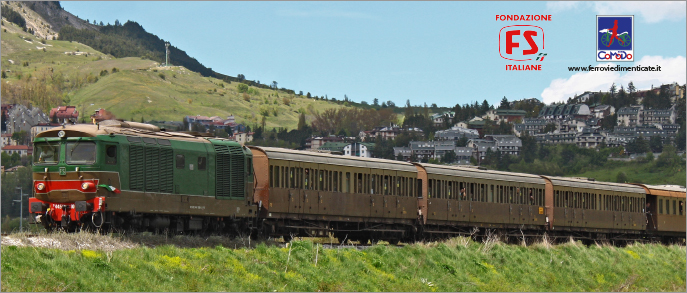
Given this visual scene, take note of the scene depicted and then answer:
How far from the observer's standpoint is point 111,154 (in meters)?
25.0

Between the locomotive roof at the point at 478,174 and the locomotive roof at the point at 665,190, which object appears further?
the locomotive roof at the point at 665,190

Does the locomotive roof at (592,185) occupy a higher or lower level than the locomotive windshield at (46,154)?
lower

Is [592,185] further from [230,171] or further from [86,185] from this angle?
[86,185]

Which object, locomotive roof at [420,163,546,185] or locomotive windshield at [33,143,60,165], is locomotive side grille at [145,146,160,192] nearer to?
locomotive windshield at [33,143,60,165]

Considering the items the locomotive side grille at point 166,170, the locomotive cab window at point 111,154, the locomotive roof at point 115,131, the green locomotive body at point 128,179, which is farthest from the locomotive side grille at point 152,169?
the locomotive cab window at point 111,154

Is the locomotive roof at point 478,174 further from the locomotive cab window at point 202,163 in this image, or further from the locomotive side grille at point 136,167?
the locomotive side grille at point 136,167

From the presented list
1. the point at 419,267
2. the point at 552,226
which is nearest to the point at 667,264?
the point at 552,226

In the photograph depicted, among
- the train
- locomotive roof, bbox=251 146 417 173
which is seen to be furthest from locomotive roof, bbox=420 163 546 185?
locomotive roof, bbox=251 146 417 173

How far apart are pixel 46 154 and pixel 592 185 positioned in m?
32.5

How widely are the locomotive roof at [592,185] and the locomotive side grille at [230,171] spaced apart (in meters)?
21.4

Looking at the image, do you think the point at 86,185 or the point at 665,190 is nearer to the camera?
the point at 86,185

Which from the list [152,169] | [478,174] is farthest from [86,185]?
[478,174]

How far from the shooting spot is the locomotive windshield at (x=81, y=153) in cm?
2477

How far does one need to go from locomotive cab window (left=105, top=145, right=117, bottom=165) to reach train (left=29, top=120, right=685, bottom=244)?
30 millimetres
